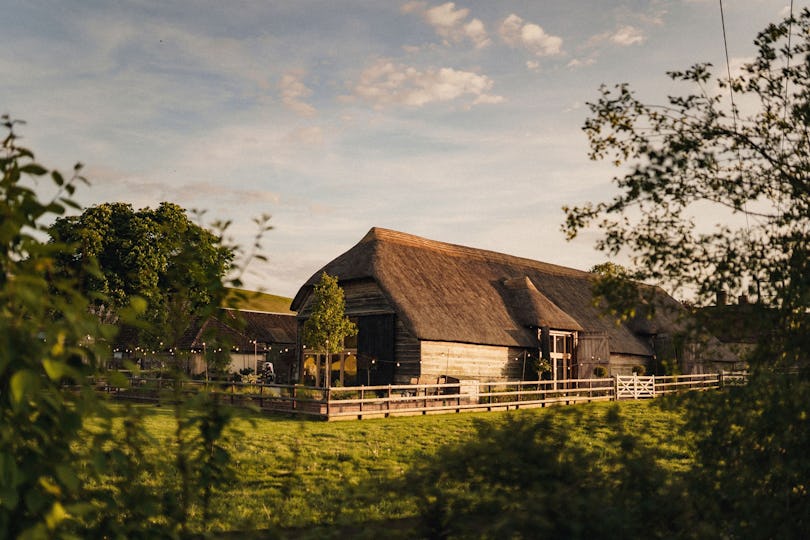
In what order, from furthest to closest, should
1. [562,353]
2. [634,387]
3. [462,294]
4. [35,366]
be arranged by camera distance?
1. [562,353]
2. [462,294]
3. [634,387]
4. [35,366]

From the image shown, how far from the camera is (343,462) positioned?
1364cm

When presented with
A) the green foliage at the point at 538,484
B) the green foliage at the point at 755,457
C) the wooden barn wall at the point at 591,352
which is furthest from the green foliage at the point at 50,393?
the wooden barn wall at the point at 591,352

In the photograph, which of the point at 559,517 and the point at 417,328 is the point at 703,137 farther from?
the point at 417,328

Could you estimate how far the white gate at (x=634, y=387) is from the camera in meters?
34.2

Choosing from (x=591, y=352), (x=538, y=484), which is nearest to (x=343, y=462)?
(x=538, y=484)

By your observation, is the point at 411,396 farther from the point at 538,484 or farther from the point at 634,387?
the point at 538,484

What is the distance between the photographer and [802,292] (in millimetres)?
5773

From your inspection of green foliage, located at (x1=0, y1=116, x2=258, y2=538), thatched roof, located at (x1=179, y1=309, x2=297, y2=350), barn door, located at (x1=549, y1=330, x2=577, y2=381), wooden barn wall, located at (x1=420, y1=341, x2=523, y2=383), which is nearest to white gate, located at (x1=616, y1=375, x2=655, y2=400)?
barn door, located at (x1=549, y1=330, x2=577, y2=381)

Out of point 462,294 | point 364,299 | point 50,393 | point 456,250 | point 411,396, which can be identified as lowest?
point 411,396

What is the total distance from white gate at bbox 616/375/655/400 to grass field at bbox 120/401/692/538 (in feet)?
32.1

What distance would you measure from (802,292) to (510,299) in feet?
106

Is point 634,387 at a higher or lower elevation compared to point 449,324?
lower

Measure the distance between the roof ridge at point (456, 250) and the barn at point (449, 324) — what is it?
3.2 inches

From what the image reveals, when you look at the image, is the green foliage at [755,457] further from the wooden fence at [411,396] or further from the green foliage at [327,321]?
the green foliage at [327,321]
